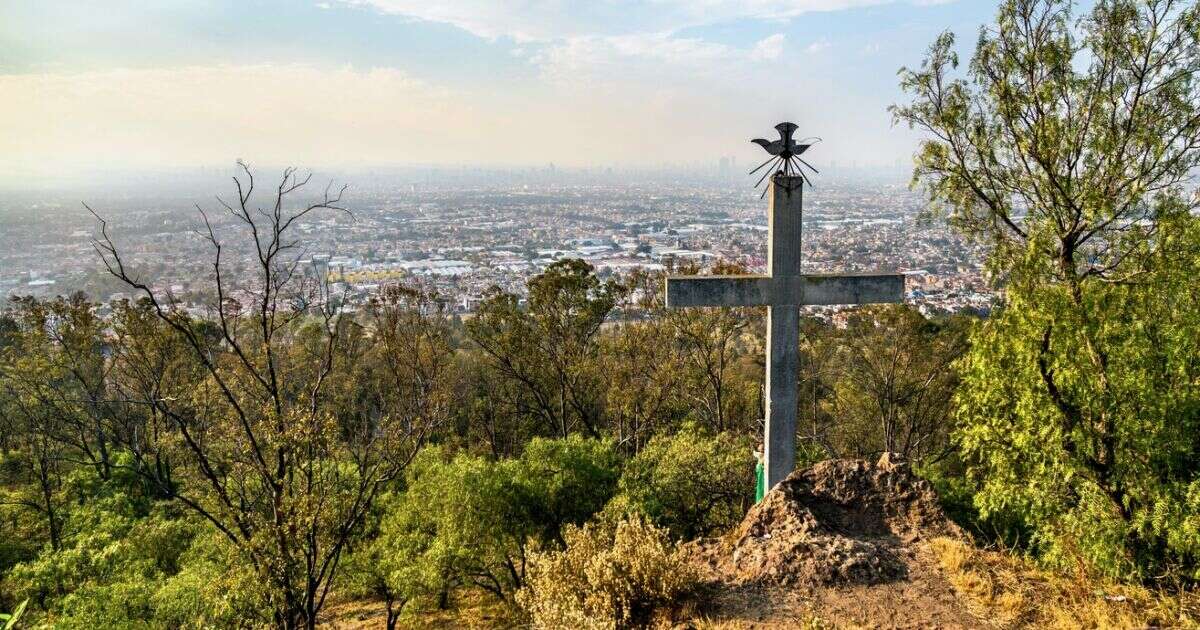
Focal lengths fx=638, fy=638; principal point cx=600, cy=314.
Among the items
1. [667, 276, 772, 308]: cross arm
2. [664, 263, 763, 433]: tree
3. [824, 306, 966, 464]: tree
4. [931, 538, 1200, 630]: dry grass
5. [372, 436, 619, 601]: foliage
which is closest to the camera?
[931, 538, 1200, 630]: dry grass

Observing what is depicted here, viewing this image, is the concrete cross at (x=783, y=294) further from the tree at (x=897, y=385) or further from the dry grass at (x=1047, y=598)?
the tree at (x=897, y=385)

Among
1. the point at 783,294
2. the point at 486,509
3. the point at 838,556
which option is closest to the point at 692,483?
the point at 486,509

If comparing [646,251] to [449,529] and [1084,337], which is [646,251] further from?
[1084,337]

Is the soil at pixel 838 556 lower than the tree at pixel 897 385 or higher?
higher

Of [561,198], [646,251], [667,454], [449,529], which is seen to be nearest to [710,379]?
[667,454]

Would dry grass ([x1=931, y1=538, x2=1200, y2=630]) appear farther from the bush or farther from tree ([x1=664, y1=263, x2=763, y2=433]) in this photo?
tree ([x1=664, y1=263, x2=763, y2=433])

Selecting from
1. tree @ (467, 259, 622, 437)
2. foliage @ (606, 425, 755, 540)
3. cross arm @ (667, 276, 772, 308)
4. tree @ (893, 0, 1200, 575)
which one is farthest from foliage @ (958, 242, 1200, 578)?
tree @ (467, 259, 622, 437)

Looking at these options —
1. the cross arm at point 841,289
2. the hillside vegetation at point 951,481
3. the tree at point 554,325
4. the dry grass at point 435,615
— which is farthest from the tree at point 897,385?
the dry grass at point 435,615
